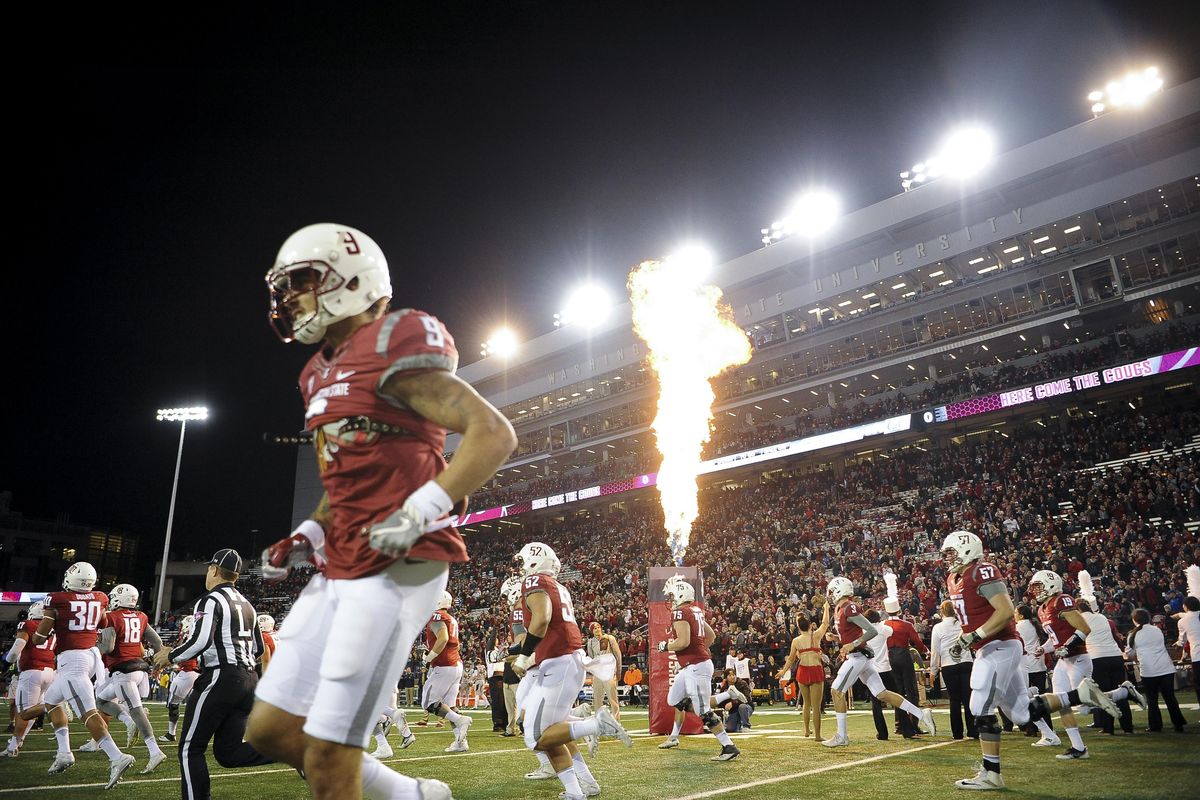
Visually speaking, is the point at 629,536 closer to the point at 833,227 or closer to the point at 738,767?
the point at 833,227

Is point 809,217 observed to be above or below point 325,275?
above

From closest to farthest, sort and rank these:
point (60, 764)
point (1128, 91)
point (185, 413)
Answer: point (60, 764)
point (185, 413)
point (1128, 91)

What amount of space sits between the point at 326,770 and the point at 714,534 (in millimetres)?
34852

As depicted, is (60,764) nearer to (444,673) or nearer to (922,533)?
(444,673)

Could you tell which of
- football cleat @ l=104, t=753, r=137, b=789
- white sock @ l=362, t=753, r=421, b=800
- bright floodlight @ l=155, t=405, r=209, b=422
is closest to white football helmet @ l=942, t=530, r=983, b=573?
white sock @ l=362, t=753, r=421, b=800

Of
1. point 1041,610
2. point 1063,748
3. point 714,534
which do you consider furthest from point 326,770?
point 714,534

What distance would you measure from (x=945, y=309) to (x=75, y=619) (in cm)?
3715

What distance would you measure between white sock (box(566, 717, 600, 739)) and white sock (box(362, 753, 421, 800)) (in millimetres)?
3615

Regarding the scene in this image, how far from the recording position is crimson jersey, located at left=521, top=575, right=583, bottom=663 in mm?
6852

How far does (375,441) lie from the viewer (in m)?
2.54

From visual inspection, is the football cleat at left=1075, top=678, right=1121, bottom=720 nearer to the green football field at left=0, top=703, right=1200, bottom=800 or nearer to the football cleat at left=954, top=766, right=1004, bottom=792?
the green football field at left=0, top=703, right=1200, bottom=800

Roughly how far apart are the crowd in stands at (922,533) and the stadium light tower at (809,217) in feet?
45.5

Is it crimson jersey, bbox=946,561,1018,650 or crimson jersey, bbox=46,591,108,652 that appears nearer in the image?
crimson jersey, bbox=946,561,1018,650

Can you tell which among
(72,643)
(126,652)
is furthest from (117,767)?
(126,652)
